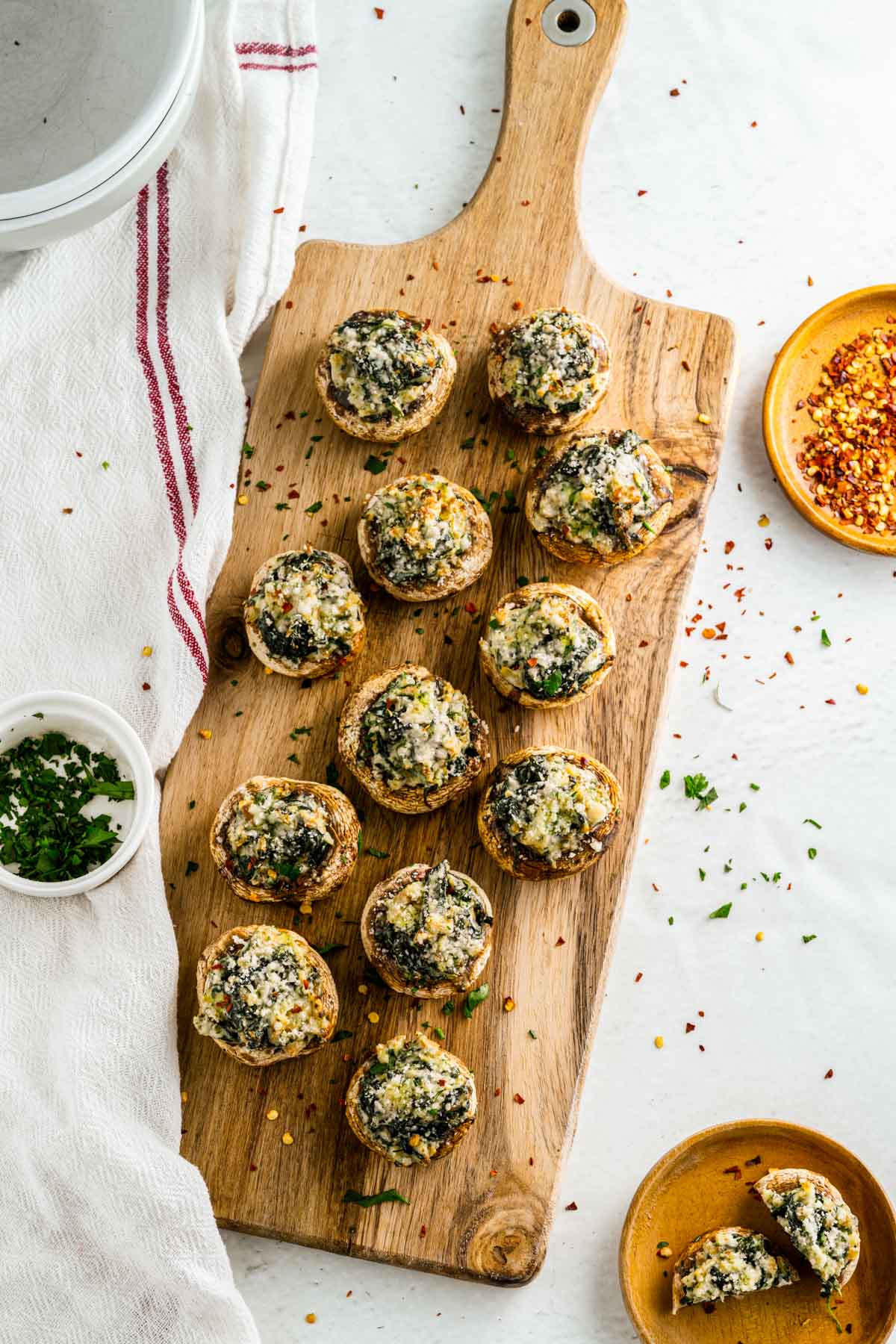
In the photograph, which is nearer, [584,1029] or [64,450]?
[584,1029]

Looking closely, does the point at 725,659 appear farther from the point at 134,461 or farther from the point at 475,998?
the point at 134,461

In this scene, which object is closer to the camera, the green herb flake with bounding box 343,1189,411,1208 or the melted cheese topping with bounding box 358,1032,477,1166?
the melted cheese topping with bounding box 358,1032,477,1166

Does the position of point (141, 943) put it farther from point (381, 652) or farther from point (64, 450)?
point (64, 450)

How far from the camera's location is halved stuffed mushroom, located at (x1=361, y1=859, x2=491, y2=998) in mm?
3744

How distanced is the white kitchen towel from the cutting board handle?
73 centimetres

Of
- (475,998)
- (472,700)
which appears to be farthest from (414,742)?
(475,998)

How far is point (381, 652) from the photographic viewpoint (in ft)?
13.6

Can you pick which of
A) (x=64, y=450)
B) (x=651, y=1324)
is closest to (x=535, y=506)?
(x=64, y=450)

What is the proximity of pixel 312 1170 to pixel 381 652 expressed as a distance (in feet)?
5.70

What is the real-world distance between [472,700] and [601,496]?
0.83 metres

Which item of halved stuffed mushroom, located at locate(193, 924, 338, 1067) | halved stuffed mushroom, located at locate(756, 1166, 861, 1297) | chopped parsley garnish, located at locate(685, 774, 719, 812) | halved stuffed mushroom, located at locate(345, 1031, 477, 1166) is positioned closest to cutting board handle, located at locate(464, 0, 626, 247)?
chopped parsley garnish, located at locate(685, 774, 719, 812)

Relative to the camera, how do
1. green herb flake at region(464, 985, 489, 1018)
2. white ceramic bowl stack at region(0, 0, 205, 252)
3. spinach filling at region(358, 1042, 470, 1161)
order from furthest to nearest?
green herb flake at region(464, 985, 489, 1018)
spinach filling at region(358, 1042, 470, 1161)
white ceramic bowl stack at region(0, 0, 205, 252)

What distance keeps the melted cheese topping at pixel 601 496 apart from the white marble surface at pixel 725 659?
2.01 ft

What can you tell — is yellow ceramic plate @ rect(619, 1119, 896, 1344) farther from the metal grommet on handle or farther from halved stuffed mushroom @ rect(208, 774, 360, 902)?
the metal grommet on handle
